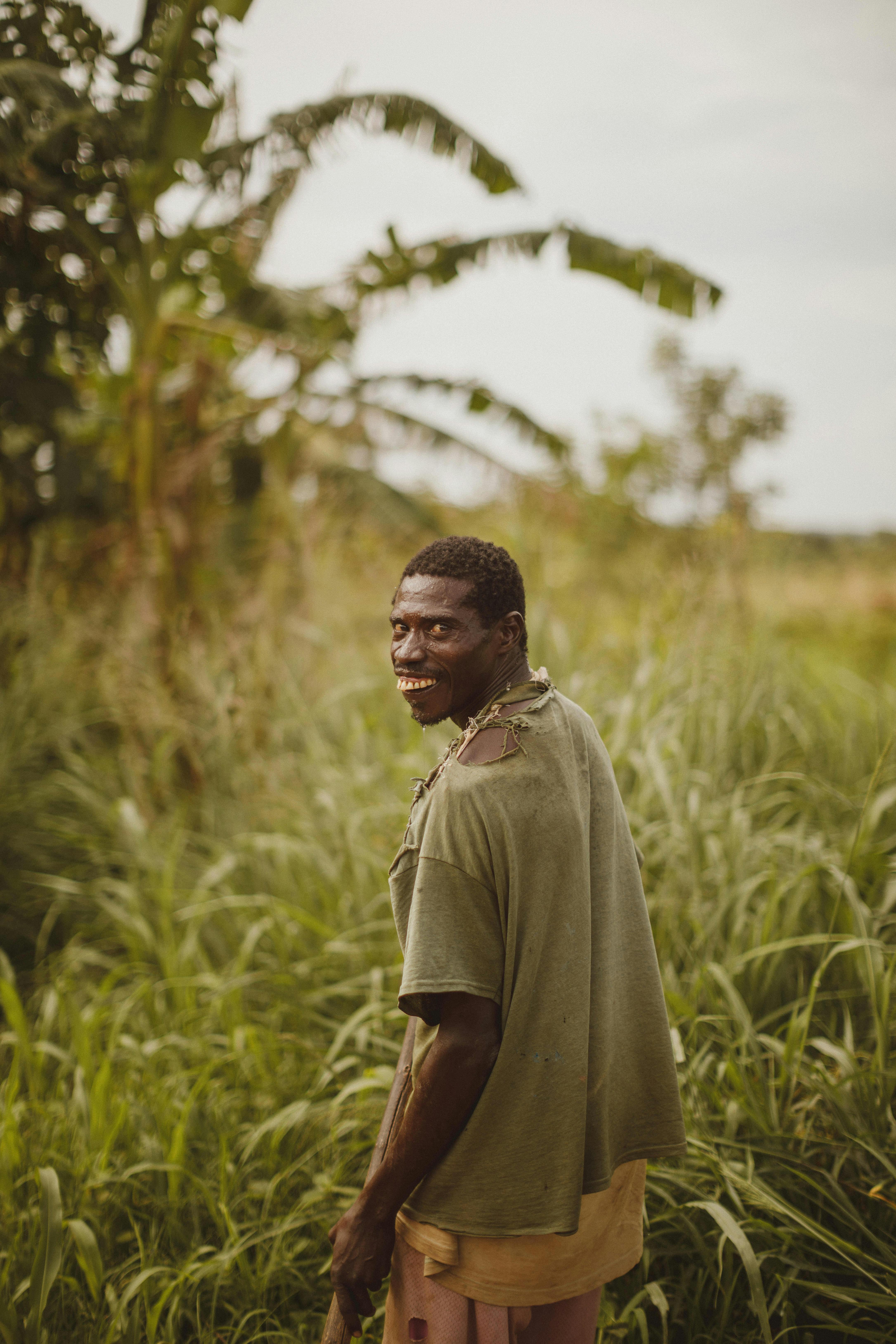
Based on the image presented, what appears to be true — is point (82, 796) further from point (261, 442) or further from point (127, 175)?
point (127, 175)

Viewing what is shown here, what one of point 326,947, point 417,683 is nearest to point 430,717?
point 417,683

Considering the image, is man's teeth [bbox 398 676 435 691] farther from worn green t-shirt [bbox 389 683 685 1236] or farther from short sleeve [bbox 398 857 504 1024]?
short sleeve [bbox 398 857 504 1024]

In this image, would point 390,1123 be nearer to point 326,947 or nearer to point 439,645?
point 439,645

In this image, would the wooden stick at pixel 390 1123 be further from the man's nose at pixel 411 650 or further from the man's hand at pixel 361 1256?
the man's nose at pixel 411 650

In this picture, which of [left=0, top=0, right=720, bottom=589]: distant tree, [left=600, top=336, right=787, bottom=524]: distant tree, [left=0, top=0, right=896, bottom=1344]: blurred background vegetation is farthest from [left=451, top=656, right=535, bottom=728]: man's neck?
[left=600, top=336, right=787, bottom=524]: distant tree

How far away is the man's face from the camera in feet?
3.83

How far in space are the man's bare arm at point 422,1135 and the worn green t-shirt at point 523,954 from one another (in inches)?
1.1

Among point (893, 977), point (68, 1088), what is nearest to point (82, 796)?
point (68, 1088)

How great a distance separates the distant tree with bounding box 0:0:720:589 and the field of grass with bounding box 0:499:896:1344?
28.4 inches

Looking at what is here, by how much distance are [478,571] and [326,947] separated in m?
1.79

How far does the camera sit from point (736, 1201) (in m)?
1.74

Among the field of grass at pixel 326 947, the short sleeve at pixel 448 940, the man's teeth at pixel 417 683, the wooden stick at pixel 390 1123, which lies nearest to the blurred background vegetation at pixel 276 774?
A: the field of grass at pixel 326 947

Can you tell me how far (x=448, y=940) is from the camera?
1062 mm

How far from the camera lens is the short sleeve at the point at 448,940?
3.44 ft
